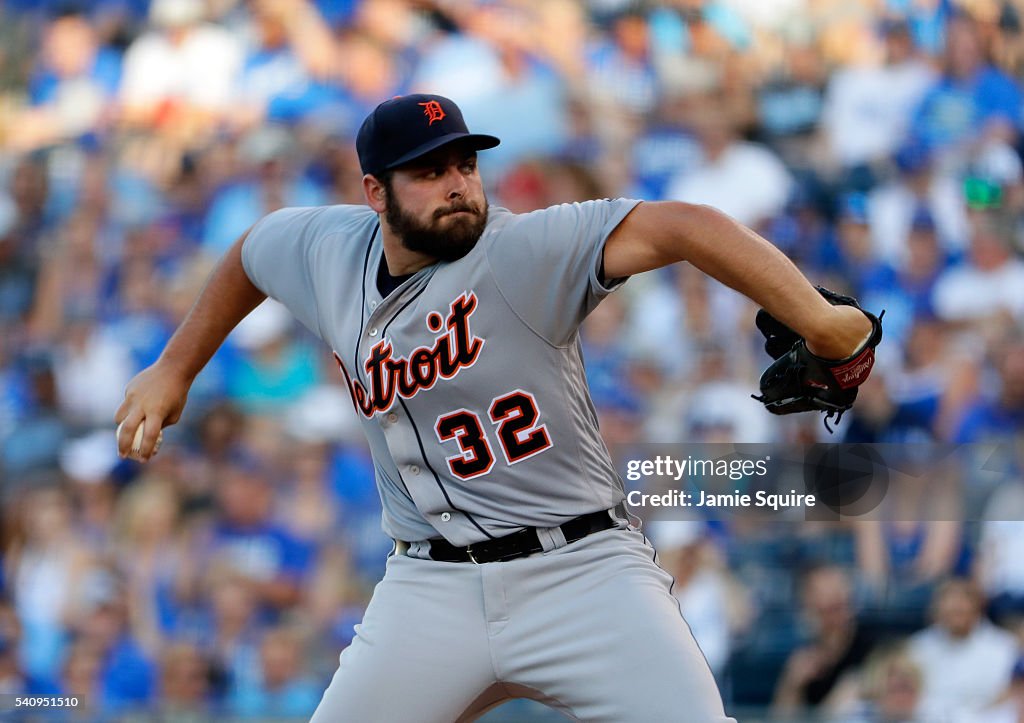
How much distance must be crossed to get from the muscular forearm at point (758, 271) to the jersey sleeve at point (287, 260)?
0.93 m

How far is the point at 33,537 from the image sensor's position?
520 cm

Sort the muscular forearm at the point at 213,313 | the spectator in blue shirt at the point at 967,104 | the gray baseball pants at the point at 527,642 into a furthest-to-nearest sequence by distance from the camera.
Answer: the spectator in blue shirt at the point at 967,104 → the muscular forearm at the point at 213,313 → the gray baseball pants at the point at 527,642

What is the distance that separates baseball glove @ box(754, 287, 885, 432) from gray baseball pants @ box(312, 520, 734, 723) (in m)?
0.46

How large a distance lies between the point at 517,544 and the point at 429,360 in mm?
415

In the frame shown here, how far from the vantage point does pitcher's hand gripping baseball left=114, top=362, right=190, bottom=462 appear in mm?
2844

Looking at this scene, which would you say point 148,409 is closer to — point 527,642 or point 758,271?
point 527,642

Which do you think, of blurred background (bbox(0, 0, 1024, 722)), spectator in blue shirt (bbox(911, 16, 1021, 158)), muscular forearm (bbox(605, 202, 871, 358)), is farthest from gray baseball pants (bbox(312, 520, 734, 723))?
spectator in blue shirt (bbox(911, 16, 1021, 158))

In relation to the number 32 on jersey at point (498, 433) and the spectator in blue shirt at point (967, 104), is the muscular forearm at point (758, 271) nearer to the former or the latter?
the number 32 on jersey at point (498, 433)

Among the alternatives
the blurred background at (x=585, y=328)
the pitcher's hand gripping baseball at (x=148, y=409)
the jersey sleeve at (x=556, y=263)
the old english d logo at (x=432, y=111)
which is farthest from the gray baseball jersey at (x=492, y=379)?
the blurred background at (x=585, y=328)

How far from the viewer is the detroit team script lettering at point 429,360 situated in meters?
2.53

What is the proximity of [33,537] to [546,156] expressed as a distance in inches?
106

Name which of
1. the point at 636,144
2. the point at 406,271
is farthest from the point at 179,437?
the point at 406,271

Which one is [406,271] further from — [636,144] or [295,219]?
[636,144]

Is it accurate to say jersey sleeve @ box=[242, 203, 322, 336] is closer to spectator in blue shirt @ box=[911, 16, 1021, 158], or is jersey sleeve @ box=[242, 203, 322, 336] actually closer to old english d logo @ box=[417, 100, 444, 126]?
old english d logo @ box=[417, 100, 444, 126]
